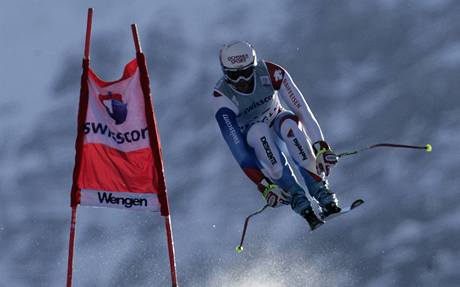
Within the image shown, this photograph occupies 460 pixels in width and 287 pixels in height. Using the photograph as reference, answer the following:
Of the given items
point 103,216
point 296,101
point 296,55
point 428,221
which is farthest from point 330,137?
point 296,101

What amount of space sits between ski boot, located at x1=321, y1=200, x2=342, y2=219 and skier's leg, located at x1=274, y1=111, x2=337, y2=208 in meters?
0.14

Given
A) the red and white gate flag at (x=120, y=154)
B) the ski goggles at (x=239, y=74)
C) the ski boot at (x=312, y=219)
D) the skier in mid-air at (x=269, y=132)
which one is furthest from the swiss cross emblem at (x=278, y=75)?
the red and white gate flag at (x=120, y=154)

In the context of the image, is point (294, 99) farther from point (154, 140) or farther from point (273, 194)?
point (154, 140)

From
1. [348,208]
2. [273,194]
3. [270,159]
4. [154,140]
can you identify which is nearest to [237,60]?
[270,159]

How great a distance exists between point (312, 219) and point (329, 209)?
0.28 meters

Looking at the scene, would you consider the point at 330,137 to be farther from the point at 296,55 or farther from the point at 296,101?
the point at 296,101

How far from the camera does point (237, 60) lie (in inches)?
609

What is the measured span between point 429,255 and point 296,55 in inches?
631

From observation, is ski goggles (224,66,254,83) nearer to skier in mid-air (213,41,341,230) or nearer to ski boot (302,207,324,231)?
skier in mid-air (213,41,341,230)

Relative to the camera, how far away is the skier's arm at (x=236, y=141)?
50.9ft

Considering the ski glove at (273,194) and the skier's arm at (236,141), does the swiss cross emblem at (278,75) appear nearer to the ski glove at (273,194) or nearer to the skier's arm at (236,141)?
the skier's arm at (236,141)

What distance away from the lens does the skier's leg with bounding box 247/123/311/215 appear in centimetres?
1555

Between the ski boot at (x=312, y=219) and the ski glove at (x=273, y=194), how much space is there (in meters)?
0.39

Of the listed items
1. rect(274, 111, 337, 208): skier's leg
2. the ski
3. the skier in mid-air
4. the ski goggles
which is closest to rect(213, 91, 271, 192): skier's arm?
the skier in mid-air
